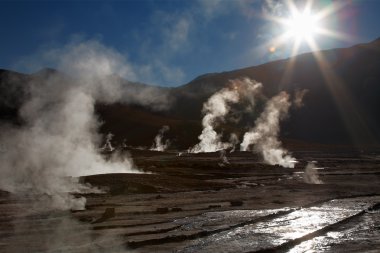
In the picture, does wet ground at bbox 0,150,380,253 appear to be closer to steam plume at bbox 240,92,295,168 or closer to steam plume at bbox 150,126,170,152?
steam plume at bbox 240,92,295,168

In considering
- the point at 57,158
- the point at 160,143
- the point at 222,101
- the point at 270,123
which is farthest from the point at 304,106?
the point at 57,158

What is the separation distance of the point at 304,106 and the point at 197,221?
13139cm

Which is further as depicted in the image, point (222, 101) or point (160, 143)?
point (222, 101)

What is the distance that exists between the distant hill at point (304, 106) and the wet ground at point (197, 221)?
79.5 metres

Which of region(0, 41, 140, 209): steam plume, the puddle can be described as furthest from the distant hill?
the puddle

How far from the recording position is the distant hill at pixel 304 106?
120 m

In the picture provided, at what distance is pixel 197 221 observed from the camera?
1551 cm

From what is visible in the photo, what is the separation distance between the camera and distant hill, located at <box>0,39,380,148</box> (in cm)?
12019

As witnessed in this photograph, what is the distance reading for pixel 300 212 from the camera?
1780 centimetres

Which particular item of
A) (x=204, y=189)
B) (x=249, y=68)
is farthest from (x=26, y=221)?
(x=249, y=68)

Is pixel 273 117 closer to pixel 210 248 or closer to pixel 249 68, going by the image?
pixel 249 68

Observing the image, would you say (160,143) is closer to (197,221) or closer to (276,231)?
(197,221)

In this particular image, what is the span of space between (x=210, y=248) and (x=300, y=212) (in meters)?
7.26

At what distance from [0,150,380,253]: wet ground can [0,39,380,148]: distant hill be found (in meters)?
79.5
